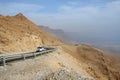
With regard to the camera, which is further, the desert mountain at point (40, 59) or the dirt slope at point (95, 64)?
the dirt slope at point (95, 64)

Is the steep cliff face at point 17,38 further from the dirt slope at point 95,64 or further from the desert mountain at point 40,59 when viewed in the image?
the dirt slope at point 95,64

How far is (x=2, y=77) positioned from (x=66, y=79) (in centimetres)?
804

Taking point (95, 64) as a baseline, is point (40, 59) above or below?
above

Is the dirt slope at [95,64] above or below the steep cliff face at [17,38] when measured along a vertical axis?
below

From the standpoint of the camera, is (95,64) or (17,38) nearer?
(17,38)

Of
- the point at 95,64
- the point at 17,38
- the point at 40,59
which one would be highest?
the point at 17,38

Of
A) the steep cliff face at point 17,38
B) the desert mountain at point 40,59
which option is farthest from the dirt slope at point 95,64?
the steep cliff face at point 17,38

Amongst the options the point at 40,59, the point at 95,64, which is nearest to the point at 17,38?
the point at 95,64

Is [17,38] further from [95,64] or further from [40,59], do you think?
[40,59]

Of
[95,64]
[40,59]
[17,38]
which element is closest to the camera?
[40,59]

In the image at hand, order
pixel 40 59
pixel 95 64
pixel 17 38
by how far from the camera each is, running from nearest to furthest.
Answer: pixel 40 59 → pixel 17 38 → pixel 95 64

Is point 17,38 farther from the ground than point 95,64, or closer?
farther from the ground

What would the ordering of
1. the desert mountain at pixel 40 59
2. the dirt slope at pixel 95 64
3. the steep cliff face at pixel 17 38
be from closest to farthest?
the desert mountain at pixel 40 59 → the steep cliff face at pixel 17 38 → the dirt slope at pixel 95 64

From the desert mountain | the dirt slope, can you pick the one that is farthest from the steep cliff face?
the dirt slope
